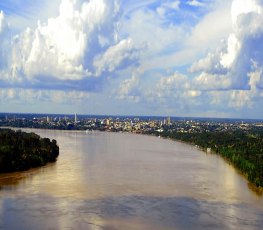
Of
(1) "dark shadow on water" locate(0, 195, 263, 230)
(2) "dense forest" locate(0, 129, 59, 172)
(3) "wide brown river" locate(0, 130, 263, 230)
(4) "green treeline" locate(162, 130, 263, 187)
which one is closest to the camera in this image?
(1) "dark shadow on water" locate(0, 195, 263, 230)

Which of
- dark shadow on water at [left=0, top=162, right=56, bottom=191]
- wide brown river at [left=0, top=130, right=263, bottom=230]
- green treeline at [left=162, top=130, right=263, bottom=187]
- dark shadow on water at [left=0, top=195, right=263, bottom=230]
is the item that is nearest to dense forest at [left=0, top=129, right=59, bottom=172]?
dark shadow on water at [left=0, top=162, right=56, bottom=191]

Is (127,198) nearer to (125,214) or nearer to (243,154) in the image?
(125,214)

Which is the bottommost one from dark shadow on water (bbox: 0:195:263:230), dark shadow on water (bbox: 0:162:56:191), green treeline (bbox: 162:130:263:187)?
dark shadow on water (bbox: 0:195:263:230)

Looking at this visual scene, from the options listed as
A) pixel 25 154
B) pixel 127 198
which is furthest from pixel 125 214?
pixel 25 154

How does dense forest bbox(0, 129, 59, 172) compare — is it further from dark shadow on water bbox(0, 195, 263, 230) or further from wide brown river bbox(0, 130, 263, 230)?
dark shadow on water bbox(0, 195, 263, 230)

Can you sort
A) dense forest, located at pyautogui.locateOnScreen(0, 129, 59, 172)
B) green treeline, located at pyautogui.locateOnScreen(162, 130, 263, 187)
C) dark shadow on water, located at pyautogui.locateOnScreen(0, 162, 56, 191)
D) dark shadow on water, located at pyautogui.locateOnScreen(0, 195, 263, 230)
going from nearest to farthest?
dark shadow on water, located at pyautogui.locateOnScreen(0, 195, 263, 230) → dark shadow on water, located at pyautogui.locateOnScreen(0, 162, 56, 191) → green treeline, located at pyautogui.locateOnScreen(162, 130, 263, 187) → dense forest, located at pyautogui.locateOnScreen(0, 129, 59, 172)

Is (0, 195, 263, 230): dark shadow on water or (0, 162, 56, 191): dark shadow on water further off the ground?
(0, 162, 56, 191): dark shadow on water

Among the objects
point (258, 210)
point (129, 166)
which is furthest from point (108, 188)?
point (129, 166)

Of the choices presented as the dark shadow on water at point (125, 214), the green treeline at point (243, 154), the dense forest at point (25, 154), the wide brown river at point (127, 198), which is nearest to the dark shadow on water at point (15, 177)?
the wide brown river at point (127, 198)
